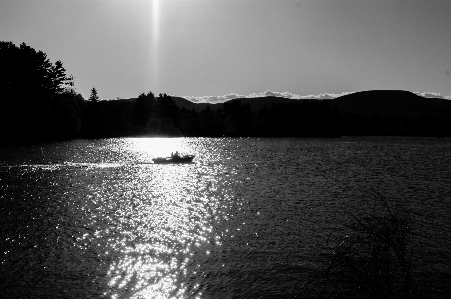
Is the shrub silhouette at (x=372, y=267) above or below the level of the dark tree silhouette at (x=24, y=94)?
below

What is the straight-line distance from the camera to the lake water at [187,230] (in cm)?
2077

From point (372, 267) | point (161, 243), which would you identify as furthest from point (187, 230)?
point (372, 267)

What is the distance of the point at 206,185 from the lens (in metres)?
56.7

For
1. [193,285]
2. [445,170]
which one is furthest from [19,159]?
[445,170]

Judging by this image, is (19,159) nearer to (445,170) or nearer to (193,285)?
(193,285)

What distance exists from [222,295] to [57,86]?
145 m

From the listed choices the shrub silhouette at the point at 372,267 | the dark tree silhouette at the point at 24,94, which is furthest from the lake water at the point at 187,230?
the dark tree silhouette at the point at 24,94

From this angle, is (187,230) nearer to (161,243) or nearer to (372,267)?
(161,243)

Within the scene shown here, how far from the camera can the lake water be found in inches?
818

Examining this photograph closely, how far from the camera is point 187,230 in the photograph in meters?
31.1

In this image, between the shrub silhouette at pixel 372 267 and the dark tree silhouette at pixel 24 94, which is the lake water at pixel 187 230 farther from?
the dark tree silhouette at pixel 24 94

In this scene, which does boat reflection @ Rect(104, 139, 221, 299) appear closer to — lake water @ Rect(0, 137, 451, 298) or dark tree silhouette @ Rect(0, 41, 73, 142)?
lake water @ Rect(0, 137, 451, 298)

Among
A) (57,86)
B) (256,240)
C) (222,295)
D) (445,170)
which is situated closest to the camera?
(222,295)

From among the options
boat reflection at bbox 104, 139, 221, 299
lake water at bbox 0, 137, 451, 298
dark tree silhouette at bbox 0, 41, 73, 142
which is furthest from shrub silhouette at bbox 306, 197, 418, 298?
dark tree silhouette at bbox 0, 41, 73, 142
